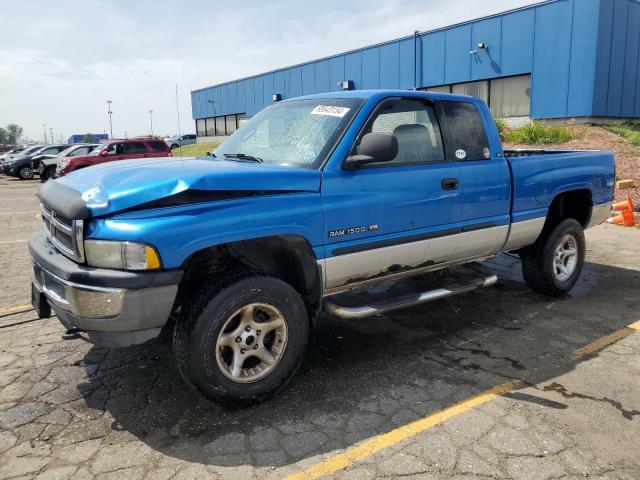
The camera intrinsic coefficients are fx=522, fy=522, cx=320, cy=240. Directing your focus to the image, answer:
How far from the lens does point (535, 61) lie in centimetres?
2008

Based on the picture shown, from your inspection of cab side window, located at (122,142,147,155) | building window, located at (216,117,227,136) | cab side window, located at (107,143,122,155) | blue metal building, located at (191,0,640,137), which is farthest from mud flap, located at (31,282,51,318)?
building window, located at (216,117,227,136)

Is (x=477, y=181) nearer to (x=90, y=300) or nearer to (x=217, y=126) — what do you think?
(x=90, y=300)

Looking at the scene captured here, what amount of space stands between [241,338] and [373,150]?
1507mm

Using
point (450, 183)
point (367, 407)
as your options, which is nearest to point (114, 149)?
point (450, 183)

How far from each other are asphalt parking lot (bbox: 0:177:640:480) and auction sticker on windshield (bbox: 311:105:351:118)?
6.04 ft

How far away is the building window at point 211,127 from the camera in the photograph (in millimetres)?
48938

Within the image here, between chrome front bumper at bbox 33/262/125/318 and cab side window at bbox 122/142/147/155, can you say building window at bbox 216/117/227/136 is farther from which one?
chrome front bumper at bbox 33/262/125/318

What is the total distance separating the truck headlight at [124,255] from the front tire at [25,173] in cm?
2653

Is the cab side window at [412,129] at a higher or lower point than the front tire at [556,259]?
higher

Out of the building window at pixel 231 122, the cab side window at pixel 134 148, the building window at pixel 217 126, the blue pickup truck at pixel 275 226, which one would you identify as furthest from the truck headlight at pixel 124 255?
the building window at pixel 231 122

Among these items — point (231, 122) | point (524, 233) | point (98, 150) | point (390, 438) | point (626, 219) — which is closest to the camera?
point (390, 438)

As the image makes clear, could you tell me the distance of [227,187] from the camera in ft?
10.2

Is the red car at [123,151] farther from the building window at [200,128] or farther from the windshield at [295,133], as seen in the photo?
the building window at [200,128]

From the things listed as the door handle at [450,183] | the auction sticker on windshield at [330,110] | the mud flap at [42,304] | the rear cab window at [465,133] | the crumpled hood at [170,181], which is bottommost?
the mud flap at [42,304]
